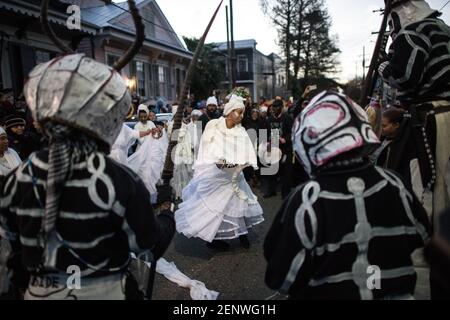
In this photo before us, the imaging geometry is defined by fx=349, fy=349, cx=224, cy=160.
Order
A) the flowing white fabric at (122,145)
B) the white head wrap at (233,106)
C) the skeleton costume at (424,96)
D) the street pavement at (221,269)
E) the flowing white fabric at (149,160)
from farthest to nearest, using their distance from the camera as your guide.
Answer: the flowing white fabric at (149,160), the flowing white fabric at (122,145), the white head wrap at (233,106), the street pavement at (221,269), the skeleton costume at (424,96)

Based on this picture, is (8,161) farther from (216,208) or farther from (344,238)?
(344,238)

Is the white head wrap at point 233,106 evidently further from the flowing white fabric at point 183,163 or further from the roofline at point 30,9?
the roofline at point 30,9

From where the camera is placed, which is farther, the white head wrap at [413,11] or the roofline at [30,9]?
the roofline at [30,9]

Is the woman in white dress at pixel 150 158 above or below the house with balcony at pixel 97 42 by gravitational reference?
below

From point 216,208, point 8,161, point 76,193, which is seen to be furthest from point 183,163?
point 76,193

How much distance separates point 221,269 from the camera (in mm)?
4242

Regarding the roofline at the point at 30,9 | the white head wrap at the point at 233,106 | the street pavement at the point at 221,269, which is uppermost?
the roofline at the point at 30,9

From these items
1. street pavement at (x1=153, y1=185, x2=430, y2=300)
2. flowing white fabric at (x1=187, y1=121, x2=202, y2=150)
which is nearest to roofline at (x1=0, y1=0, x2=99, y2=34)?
flowing white fabric at (x1=187, y1=121, x2=202, y2=150)

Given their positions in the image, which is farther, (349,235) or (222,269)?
(222,269)

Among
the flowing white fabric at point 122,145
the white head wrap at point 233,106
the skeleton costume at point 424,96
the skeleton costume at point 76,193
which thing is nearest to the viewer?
the skeleton costume at point 76,193

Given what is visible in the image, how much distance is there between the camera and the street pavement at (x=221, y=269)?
364cm

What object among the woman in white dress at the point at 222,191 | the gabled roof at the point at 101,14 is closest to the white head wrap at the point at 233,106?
the woman in white dress at the point at 222,191

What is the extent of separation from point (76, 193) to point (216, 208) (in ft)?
10.7

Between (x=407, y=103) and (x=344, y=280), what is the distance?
1.91m
